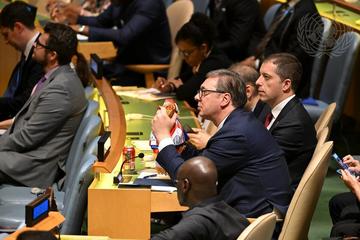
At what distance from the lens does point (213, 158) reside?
3562 mm

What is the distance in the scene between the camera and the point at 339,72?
19.4ft

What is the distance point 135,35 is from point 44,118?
219 centimetres

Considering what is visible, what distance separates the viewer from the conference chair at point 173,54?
641 cm

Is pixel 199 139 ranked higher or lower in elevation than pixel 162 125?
lower

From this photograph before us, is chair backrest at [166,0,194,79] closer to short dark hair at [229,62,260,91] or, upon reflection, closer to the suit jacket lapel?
short dark hair at [229,62,260,91]

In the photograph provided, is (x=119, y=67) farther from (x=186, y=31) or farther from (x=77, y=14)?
(x=186, y=31)

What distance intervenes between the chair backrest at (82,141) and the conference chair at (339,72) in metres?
1.99

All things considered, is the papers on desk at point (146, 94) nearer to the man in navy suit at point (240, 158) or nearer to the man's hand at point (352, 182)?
the man in navy suit at point (240, 158)

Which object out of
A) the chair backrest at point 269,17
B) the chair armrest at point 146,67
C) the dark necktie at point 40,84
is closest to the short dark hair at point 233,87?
the dark necktie at point 40,84

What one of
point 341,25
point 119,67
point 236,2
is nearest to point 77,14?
point 119,67

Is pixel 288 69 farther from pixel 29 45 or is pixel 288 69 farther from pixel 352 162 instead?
pixel 29 45

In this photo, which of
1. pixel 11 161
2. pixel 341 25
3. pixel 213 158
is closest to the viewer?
pixel 213 158

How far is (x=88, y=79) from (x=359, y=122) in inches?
104

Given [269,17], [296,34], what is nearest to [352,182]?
[296,34]
